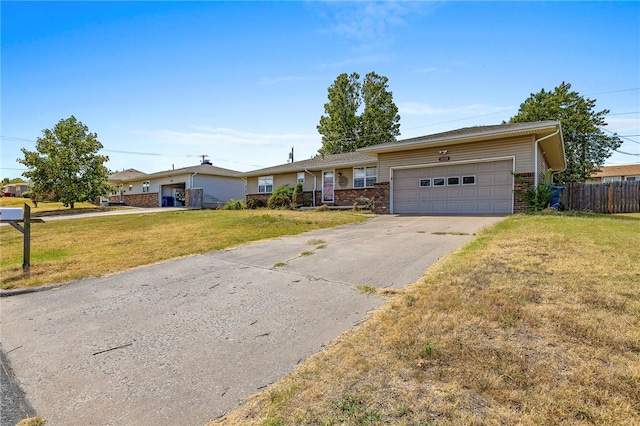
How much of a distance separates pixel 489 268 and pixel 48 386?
204 inches

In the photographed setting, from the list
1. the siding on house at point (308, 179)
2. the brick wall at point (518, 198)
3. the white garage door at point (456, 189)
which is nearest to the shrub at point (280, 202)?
the siding on house at point (308, 179)

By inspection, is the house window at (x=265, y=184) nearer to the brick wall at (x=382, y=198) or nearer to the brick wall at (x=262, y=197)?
the brick wall at (x=262, y=197)

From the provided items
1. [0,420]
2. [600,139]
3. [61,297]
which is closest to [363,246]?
[61,297]

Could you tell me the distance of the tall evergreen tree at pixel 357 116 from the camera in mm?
35719

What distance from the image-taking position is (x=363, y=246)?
24.3ft

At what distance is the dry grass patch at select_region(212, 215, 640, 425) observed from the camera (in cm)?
192

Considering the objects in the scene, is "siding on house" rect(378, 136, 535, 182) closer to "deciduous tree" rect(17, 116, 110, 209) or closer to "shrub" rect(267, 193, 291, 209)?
"shrub" rect(267, 193, 291, 209)

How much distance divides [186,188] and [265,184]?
314 inches

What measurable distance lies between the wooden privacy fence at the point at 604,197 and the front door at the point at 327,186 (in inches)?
494

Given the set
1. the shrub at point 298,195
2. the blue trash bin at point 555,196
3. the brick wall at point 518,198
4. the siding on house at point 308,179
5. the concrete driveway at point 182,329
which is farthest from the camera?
the shrub at point 298,195

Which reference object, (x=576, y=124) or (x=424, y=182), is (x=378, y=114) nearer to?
(x=576, y=124)

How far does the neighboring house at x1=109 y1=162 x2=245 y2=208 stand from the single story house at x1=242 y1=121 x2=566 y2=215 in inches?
614

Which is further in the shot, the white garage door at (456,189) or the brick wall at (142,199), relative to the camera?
the brick wall at (142,199)

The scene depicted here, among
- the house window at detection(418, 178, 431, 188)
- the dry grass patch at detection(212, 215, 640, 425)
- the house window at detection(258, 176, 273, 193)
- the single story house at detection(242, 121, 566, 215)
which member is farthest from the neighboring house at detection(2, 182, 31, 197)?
the dry grass patch at detection(212, 215, 640, 425)
